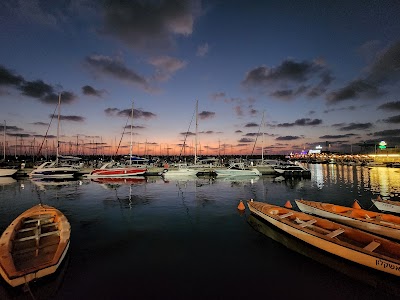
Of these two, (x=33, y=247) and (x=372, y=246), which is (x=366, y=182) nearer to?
(x=372, y=246)

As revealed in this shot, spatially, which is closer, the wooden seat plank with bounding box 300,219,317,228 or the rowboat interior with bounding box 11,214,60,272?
the rowboat interior with bounding box 11,214,60,272

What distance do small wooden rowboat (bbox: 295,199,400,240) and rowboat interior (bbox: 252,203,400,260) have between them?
2492 mm

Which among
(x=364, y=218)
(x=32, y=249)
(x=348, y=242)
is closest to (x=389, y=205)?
(x=364, y=218)

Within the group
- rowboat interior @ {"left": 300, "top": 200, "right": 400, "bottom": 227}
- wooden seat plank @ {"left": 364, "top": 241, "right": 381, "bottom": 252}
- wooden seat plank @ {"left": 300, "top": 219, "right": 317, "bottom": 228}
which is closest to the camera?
wooden seat plank @ {"left": 364, "top": 241, "right": 381, "bottom": 252}

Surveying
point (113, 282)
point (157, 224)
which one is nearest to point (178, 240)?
point (157, 224)

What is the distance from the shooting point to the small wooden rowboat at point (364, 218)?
1080 cm

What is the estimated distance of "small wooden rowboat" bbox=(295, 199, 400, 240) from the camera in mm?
10797

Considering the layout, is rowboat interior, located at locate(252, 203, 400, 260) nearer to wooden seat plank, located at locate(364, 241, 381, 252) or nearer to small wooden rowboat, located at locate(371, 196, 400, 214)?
wooden seat plank, located at locate(364, 241, 381, 252)

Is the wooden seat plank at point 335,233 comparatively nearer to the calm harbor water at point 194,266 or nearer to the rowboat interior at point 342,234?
the rowboat interior at point 342,234

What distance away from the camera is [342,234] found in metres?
10.2

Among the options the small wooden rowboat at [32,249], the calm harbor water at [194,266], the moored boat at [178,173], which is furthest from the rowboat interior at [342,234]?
the moored boat at [178,173]

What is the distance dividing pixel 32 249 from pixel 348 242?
12.8m

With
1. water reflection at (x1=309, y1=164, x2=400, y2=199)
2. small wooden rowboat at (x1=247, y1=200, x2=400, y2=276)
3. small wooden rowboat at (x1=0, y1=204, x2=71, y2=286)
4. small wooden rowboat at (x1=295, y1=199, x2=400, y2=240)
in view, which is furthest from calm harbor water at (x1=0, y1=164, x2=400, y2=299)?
water reflection at (x1=309, y1=164, x2=400, y2=199)

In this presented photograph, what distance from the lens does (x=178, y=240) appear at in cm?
1188
